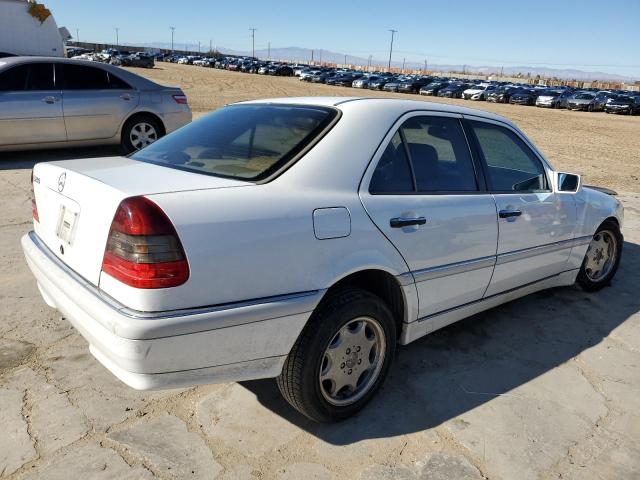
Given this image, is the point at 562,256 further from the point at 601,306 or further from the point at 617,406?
the point at 617,406

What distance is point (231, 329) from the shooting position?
221 centimetres

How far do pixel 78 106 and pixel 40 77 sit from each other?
0.61 m

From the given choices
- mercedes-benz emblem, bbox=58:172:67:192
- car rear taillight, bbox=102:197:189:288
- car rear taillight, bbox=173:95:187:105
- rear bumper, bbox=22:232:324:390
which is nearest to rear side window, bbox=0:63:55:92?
car rear taillight, bbox=173:95:187:105

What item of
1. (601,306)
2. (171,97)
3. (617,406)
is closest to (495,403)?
(617,406)

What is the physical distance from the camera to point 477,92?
4047 cm

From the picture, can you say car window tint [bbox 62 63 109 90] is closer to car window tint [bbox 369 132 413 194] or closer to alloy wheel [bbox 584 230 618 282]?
car window tint [bbox 369 132 413 194]

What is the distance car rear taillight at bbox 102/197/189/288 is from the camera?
209 cm

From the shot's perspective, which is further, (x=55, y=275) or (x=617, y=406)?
(x=617, y=406)

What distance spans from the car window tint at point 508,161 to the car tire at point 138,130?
6287mm

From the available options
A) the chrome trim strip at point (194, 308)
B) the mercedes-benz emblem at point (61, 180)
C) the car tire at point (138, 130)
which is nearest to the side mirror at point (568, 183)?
the chrome trim strip at point (194, 308)

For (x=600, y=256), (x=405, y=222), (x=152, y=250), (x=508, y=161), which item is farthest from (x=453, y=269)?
(x=600, y=256)

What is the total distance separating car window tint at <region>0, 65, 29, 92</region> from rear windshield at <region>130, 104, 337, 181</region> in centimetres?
560

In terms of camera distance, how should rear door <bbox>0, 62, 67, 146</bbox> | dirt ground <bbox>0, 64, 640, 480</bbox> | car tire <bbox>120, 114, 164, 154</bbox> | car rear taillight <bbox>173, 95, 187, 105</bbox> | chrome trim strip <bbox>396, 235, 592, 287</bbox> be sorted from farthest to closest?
car rear taillight <bbox>173, 95, 187, 105</bbox>, car tire <bbox>120, 114, 164, 154</bbox>, rear door <bbox>0, 62, 67, 146</bbox>, chrome trim strip <bbox>396, 235, 592, 287</bbox>, dirt ground <bbox>0, 64, 640, 480</bbox>

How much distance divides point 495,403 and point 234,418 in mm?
1407
